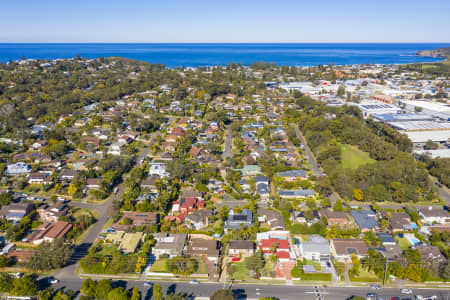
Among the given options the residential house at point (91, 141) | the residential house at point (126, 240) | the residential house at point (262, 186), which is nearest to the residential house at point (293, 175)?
the residential house at point (262, 186)

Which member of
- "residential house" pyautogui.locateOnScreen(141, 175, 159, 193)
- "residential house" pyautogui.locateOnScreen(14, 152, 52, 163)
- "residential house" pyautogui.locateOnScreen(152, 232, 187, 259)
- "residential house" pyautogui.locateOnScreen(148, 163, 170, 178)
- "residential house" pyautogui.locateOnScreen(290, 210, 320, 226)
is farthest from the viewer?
"residential house" pyautogui.locateOnScreen(14, 152, 52, 163)

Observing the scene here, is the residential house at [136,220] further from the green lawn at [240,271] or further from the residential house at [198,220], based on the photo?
the green lawn at [240,271]

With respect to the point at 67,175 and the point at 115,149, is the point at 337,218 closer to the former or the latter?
the point at 67,175

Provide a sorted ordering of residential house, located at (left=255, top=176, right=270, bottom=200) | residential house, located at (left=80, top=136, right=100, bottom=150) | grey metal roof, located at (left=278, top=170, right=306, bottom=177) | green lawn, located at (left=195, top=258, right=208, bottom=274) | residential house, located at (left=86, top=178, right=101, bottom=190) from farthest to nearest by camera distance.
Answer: residential house, located at (left=80, top=136, right=100, bottom=150)
grey metal roof, located at (left=278, top=170, right=306, bottom=177)
residential house, located at (left=86, top=178, right=101, bottom=190)
residential house, located at (left=255, top=176, right=270, bottom=200)
green lawn, located at (left=195, top=258, right=208, bottom=274)

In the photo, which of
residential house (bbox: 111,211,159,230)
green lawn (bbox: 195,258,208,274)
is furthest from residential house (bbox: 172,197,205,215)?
green lawn (bbox: 195,258,208,274)

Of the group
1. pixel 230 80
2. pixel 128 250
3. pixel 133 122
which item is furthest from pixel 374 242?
pixel 230 80

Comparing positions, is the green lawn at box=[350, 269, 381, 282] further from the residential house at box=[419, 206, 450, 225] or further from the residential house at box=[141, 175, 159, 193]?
the residential house at box=[141, 175, 159, 193]
